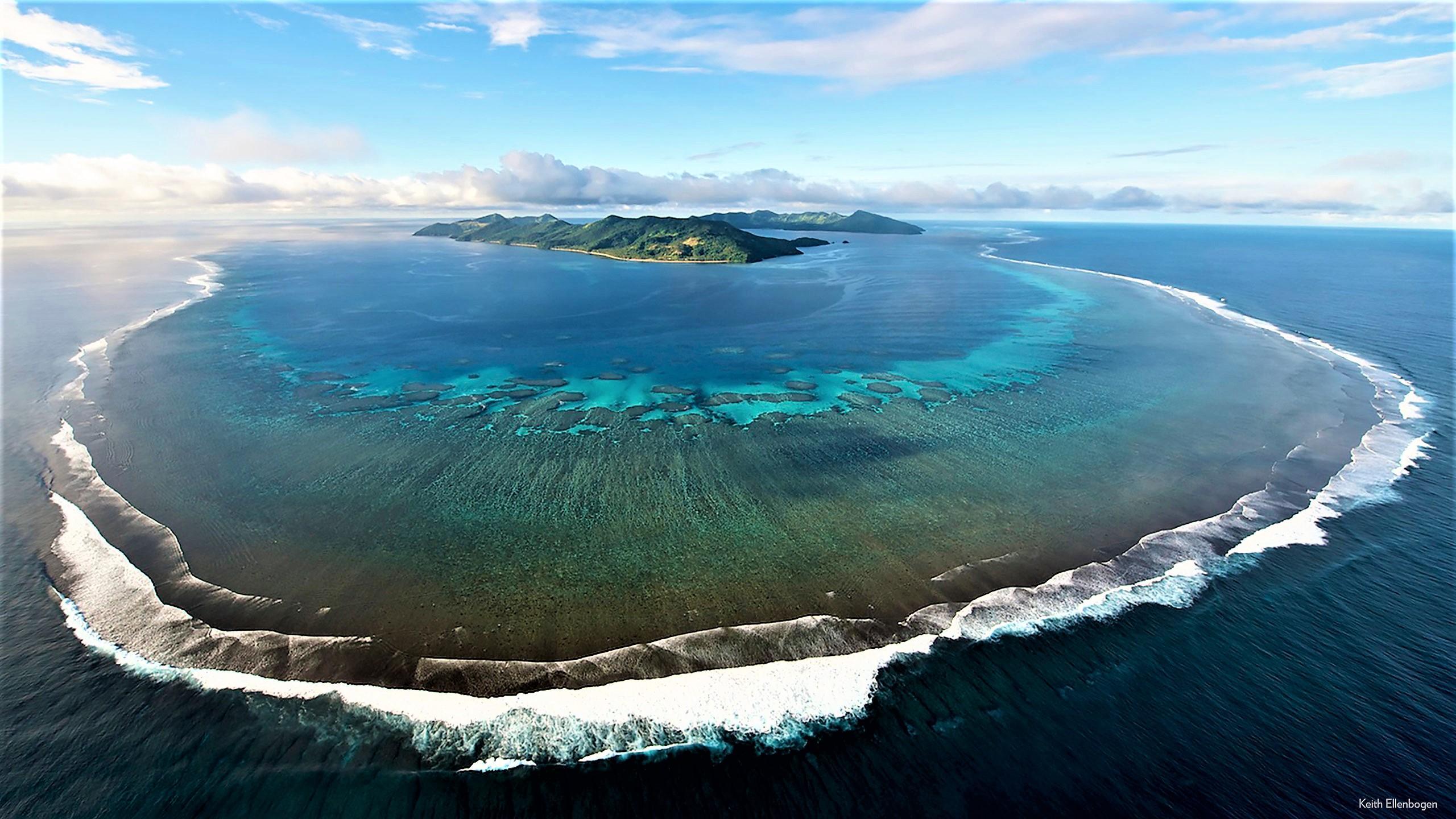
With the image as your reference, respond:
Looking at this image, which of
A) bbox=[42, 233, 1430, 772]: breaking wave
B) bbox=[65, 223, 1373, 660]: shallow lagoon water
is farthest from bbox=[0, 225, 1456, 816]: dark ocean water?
bbox=[65, 223, 1373, 660]: shallow lagoon water

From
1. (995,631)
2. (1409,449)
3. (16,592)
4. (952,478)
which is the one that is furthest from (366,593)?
(1409,449)

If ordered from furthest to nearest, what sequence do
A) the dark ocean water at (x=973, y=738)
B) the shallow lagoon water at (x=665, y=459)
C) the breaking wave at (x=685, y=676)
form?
the shallow lagoon water at (x=665, y=459), the breaking wave at (x=685, y=676), the dark ocean water at (x=973, y=738)

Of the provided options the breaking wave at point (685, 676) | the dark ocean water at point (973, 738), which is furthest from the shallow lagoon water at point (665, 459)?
the dark ocean water at point (973, 738)

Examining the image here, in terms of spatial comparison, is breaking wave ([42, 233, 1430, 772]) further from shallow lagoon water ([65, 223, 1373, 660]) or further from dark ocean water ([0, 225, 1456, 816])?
shallow lagoon water ([65, 223, 1373, 660])

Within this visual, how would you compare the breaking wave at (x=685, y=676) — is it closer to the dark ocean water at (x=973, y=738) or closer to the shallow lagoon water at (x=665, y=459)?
the dark ocean water at (x=973, y=738)

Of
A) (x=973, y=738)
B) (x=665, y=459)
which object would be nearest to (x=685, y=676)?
(x=973, y=738)

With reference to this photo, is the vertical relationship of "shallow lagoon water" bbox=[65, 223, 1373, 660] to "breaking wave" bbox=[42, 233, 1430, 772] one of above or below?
above

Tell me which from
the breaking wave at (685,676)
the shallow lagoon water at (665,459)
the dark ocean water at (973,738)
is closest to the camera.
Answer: the dark ocean water at (973,738)

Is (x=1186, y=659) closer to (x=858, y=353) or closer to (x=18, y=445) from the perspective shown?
(x=858, y=353)

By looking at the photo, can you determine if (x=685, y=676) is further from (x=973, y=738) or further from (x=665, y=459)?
(x=665, y=459)
